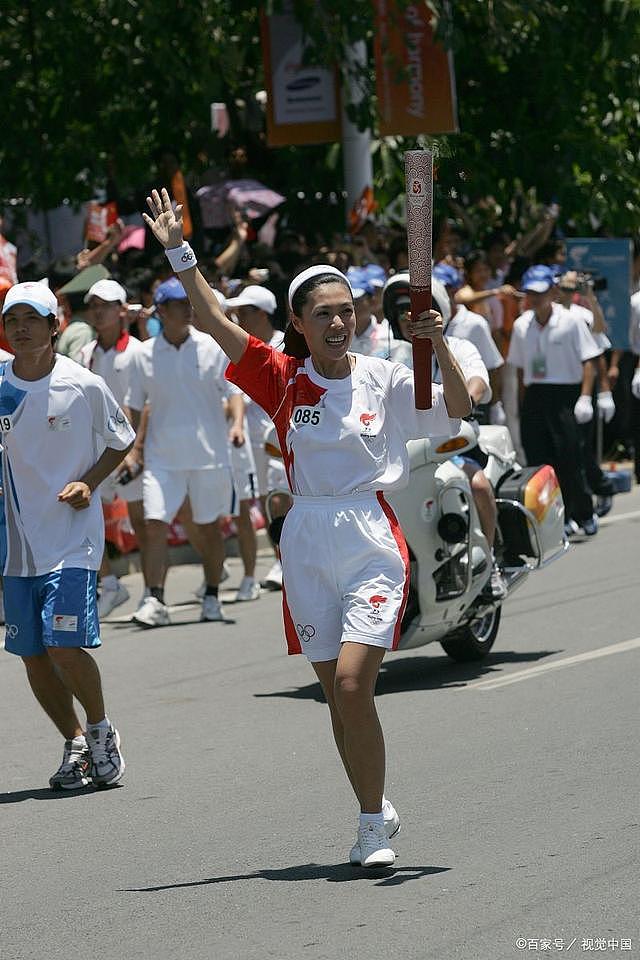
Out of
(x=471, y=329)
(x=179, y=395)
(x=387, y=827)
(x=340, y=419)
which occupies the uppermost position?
(x=340, y=419)

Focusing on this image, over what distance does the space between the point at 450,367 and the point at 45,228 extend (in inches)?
482

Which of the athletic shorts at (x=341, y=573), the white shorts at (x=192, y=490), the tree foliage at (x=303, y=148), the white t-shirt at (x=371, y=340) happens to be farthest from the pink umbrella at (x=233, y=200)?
the athletic shorts at (x=341, y=573)

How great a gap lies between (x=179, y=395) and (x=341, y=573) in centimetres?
601

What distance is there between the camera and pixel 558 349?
14492 millimetres

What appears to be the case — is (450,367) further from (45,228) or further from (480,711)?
(45,228)

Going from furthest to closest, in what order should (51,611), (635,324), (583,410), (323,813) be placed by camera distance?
(635,324) → (583,410) → (51,611) → (323,813)

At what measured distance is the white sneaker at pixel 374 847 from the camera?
19.5 ft

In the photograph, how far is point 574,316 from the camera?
14.6 meters

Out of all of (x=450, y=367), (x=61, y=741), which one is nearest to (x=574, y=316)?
(x=61, y=741)

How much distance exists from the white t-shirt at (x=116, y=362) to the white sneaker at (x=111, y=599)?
47.0 inches

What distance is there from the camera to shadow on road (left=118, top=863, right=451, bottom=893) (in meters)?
5.95

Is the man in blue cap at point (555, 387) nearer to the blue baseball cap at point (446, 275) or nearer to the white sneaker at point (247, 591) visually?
the blue baseball cap at point (446, 275)

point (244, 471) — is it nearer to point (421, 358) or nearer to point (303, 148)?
point (421, 358)

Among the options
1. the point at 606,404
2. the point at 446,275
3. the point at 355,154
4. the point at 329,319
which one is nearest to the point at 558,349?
the point at 606,404
